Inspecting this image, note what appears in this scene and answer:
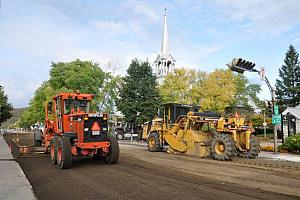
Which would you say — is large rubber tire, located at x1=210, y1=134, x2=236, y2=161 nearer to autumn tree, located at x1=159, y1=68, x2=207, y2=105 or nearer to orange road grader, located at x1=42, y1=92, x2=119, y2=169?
orange road grader, located at x1=42, y1=92, x2=119, y2=169

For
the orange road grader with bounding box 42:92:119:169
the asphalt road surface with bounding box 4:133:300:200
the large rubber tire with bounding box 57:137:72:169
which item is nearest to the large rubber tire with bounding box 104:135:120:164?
the orange road grader with bounding box 42:92:119:169

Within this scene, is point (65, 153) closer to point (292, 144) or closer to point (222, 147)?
point (222, 147)

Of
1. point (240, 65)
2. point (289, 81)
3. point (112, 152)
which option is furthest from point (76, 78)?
point (289, 81)

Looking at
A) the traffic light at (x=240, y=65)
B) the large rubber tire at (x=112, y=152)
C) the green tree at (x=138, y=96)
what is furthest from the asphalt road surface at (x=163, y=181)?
the green tree at (x=138, y=96)

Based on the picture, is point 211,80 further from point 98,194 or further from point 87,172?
point 98,194

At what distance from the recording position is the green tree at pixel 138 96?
1512 inches

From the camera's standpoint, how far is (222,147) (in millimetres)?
15445

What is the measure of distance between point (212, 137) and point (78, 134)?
730 cm

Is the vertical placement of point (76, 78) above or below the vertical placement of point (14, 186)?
above

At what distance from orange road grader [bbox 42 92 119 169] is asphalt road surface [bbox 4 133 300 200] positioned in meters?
0.47

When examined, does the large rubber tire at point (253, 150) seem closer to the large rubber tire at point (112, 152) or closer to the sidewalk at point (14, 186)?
the large rubber tire at point (112, 152)

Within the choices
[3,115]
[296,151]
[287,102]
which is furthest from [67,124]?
[3,115]

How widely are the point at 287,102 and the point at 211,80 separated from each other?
18535mm

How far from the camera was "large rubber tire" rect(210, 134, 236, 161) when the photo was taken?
48.9 ft
